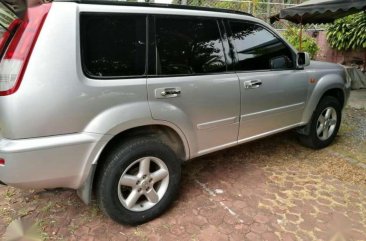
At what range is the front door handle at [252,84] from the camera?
3271 mm

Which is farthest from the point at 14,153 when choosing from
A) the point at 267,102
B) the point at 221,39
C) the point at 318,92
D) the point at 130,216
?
the point at 318,92

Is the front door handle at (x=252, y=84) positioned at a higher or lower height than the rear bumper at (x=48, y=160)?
higher

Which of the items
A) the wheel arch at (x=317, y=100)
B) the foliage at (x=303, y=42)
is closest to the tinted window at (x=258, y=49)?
the wheel arch at (x=317, y=100)

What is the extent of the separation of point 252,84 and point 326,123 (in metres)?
1.79

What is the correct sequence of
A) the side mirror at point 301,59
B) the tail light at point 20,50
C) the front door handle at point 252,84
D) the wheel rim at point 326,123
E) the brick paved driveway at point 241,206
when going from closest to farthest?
the tail light at point 20,50 → the brick paved driveway at point 241,206 → the front door handle at point 252,84 → the side mirror at point 301,59 → the wheel rim at point 326,123

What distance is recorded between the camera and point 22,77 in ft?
6.90

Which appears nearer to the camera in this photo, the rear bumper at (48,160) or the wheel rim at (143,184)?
the rear bumper at (48,160)

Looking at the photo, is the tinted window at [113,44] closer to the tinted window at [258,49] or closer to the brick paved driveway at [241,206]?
the tinted window at [258,49]

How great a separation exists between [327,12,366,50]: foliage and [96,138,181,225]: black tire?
30.6ft

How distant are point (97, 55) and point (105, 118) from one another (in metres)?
0.47

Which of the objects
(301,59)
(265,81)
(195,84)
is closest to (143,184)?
(195,84)

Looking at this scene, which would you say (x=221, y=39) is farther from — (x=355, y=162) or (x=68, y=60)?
(x=355, y=162)

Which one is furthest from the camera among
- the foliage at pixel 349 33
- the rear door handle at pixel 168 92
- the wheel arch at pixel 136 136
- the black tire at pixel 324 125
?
the foliage at pixel 349 33

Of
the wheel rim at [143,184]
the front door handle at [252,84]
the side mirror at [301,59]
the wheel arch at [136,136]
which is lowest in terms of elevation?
the wheel rim at [143,184]
